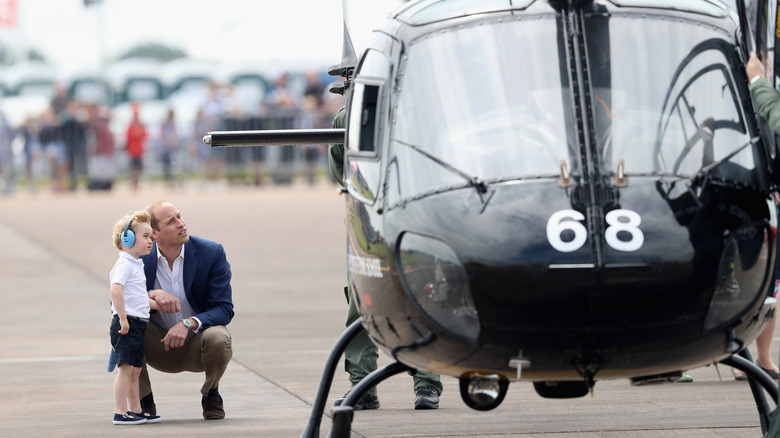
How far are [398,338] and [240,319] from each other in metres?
6.61

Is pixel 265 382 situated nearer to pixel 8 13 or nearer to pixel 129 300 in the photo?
pixel 129 300

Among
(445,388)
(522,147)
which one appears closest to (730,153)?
(522,147)

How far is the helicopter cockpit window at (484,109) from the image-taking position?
511 centimetres

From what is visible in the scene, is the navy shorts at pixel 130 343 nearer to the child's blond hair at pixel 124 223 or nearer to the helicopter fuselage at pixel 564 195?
the child's blond hair at pixel 124 223

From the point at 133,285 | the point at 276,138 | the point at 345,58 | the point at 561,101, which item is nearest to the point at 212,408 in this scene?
the point at 133,285

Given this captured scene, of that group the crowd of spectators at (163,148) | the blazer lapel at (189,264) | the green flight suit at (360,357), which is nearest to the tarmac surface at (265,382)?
the green flight suit at (360,357)

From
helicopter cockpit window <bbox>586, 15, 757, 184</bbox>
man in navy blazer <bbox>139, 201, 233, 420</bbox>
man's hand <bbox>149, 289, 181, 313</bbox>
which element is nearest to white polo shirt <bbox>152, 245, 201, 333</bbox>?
man in navy blazer <bbox>139, 201, 233, 420</bbox>

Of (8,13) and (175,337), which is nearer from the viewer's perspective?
(175,337)

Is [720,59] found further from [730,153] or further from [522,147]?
[522,147]

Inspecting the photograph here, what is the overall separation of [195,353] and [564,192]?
2950 mm

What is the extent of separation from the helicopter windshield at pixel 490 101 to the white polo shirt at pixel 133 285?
2.19 meters

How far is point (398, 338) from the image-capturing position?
539cm

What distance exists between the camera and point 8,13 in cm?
4834

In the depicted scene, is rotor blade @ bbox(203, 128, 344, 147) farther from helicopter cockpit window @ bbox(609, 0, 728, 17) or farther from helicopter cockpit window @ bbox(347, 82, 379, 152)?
helicopter cockpit window @ bbox(609, 0, 728, 17)
